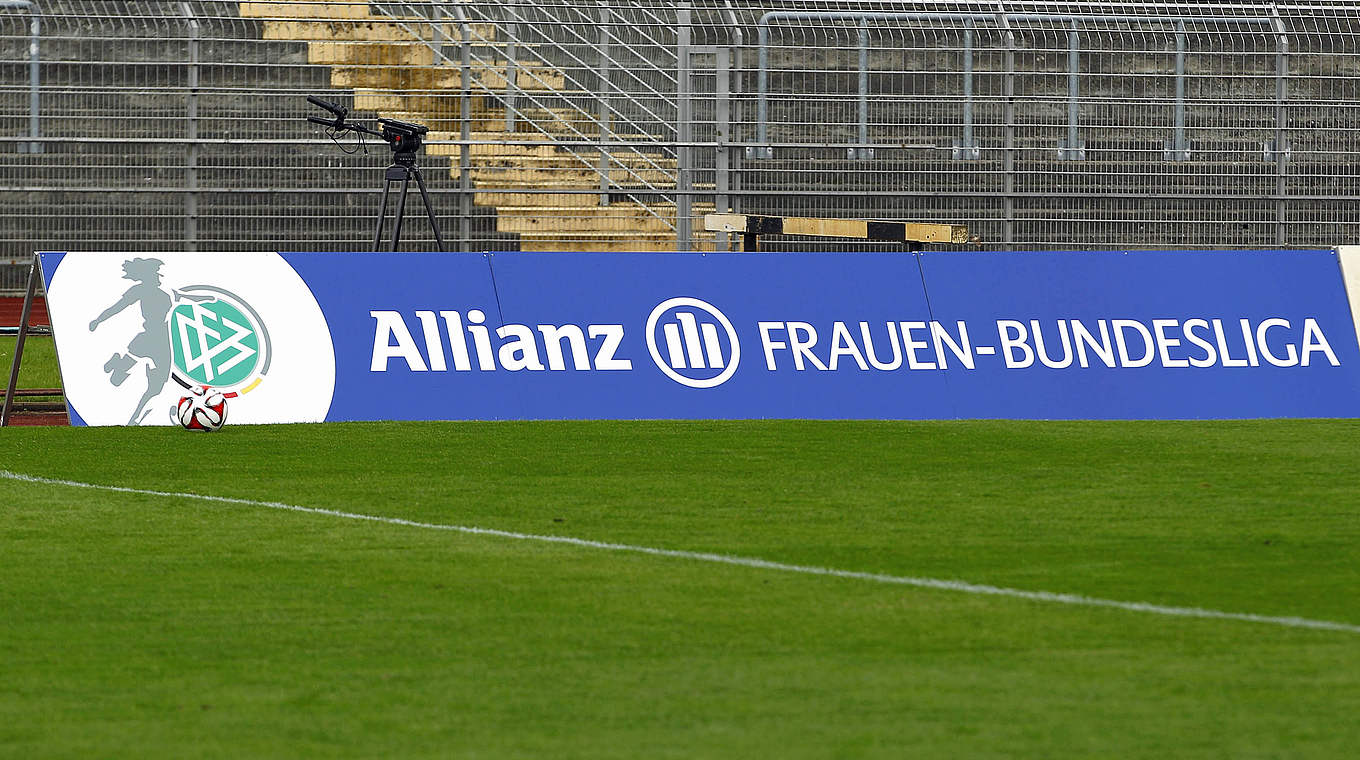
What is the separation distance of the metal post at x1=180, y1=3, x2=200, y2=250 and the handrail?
1.53 m

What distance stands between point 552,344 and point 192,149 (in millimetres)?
8442

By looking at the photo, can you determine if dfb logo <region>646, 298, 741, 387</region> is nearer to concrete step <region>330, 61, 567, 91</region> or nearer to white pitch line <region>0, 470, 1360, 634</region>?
white pitch line <region>0, 470, 1360, 634</region>

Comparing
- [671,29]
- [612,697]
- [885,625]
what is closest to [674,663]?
[612,697]

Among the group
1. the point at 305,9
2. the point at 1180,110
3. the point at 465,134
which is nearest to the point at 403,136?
the point at 465,134

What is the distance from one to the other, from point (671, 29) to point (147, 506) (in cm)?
1259

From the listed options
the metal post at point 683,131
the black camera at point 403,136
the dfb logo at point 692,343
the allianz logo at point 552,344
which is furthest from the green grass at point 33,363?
the metal post at point 683,131

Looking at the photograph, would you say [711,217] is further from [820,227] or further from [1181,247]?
[1181,247]

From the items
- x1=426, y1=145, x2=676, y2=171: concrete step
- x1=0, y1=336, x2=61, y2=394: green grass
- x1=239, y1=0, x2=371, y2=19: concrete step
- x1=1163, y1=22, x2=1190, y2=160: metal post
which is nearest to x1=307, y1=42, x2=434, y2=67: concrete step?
x1=239, y1=0, x2=371, y2=19: concrete step

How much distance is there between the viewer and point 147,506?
29.7 ft

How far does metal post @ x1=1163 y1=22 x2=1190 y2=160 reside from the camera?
67.9ft

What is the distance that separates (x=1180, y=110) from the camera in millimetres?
20891

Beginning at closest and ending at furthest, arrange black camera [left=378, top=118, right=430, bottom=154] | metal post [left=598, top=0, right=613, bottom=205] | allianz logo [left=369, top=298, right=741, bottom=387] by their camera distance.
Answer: allianz logo [left=369, top=298, right=741, bottom=387], black camera [left=378, top=118, right=430, bottom=154], metal post [left=598, top=0, right=613, bottom=205]

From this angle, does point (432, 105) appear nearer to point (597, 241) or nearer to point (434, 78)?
point (434, 78)

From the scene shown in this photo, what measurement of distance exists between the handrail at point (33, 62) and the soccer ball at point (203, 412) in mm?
8404
